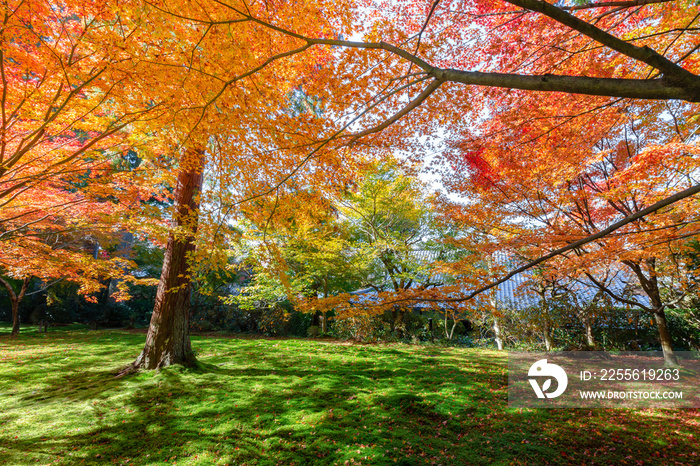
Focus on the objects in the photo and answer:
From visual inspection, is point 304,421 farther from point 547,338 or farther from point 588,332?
point 588,332

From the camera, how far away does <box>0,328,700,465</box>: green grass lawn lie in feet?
9.73

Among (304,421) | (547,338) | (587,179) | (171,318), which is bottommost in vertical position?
(304,421)

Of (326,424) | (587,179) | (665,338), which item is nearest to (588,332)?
(665,338)

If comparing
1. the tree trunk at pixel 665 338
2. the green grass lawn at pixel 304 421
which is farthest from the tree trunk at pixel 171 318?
the tree trunk at pixel 665 338

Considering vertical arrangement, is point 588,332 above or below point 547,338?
above

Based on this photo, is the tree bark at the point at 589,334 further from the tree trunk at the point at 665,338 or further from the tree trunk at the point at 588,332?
Result: the tree trunk at the point at 665,338

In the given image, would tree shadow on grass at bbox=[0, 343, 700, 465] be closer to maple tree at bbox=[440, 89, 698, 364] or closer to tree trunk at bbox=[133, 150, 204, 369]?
tree trunk at bbox=[133, 150, 204, 369]

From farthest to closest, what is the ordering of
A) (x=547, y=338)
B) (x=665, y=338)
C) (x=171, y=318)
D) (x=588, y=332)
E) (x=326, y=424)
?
(x=547, y=338)
(x=588, y=332)
(x=665, y=338)
(x=171, y=318)
(x=326, y=424)

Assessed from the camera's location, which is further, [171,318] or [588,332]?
[588,332]

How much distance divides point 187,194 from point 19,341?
350 inches

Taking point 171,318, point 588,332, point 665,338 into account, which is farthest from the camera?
point 588,332

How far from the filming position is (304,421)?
3.63 m

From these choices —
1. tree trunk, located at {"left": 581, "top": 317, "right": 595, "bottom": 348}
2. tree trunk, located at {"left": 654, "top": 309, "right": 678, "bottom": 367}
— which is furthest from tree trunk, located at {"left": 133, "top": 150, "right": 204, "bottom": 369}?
tree trunk, located at {"left": 581, "top": 317, "right": 595, "bottom": 348}

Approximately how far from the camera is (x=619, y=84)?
5.65ft
